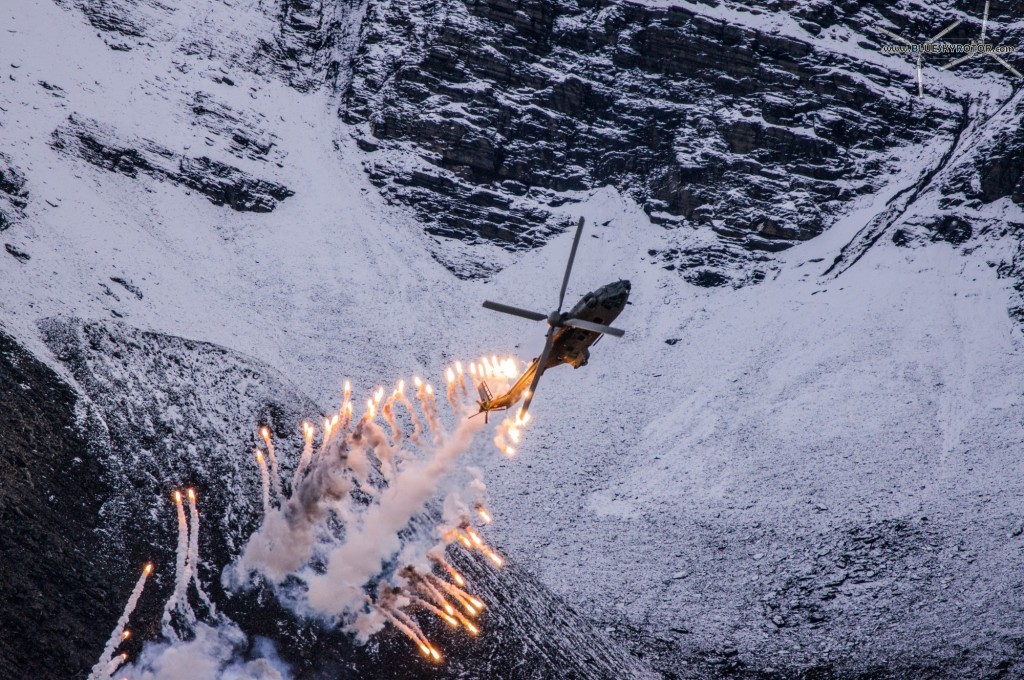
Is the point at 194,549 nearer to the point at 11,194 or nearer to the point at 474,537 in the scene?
the point at 474,537

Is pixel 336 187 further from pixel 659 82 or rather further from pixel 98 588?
pixel 98 588

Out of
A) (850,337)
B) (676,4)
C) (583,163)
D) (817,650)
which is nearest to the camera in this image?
(817,650)

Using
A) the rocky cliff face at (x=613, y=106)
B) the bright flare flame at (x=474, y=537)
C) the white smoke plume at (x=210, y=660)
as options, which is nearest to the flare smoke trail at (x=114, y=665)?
the white smoke plume at (x=210, y=660)

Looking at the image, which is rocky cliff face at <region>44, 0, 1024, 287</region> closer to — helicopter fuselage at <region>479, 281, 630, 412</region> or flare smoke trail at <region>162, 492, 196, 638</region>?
helicopter fuselage at <region>479, 281, 630, 412</region>

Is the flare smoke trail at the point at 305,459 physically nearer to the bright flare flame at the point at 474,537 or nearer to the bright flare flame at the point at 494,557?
the bright flare flame at the point at 474,537

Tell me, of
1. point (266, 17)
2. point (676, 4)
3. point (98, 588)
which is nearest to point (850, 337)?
point (676, 4)

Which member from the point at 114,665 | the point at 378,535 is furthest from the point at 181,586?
the point at 378,535
